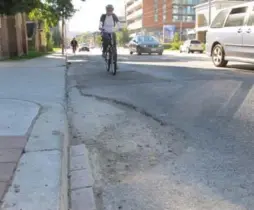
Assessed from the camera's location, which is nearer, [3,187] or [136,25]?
[3,187]

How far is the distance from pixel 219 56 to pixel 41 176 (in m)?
9.57

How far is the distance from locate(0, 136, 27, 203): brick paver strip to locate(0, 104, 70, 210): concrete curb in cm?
4

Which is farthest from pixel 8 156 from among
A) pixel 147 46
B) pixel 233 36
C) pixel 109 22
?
pixel 147 46

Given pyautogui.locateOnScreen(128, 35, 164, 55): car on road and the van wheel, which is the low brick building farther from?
the van wheel

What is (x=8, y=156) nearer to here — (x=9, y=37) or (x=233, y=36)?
(x=233, y=36)

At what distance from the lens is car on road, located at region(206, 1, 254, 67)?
996cm

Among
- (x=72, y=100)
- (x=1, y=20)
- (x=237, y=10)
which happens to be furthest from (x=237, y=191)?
(x=1, y=20)

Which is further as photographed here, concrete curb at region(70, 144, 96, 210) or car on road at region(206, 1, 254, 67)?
car on road at region(206, 1, 254, 67)

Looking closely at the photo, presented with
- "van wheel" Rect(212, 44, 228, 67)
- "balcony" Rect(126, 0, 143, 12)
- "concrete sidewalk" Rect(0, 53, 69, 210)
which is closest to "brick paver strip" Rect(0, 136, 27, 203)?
"concrete sidewalk" Rect(0, 53, 69, 210)

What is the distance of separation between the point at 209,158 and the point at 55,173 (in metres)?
1.50

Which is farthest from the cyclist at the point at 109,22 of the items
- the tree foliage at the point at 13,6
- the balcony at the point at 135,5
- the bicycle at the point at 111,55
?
the balcony at the point at 135,5

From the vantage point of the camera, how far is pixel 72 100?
6.53 meters

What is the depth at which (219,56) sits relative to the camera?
1147cm

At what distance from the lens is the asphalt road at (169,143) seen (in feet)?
9.36
